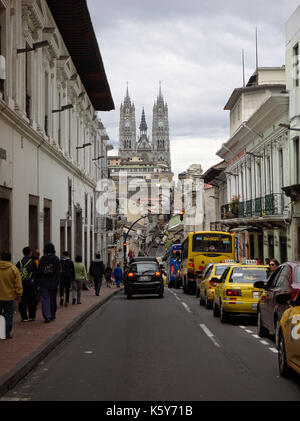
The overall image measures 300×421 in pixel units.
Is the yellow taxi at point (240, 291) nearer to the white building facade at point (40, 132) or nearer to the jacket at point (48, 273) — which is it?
the jacket at point (48, 273)

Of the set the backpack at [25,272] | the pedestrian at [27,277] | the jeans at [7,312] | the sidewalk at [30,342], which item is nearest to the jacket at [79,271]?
the sidewalk at [30,342]

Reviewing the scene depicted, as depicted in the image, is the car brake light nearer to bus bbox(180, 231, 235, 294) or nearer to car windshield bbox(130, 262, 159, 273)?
car windshield bbox(130, 262, 159, 273)

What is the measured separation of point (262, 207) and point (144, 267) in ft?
30.3

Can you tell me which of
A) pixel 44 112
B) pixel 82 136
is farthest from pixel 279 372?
pixel 82 136

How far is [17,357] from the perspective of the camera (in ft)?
33.7

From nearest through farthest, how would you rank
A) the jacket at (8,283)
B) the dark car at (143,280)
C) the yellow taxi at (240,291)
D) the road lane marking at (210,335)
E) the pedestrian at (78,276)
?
1. the jacket at (8,283)
2. the road lane marking at (210,335)
3. the yellow taxi at (240,291)
4. the pedestrian at (78,276)
5. the dark car at (143,280)

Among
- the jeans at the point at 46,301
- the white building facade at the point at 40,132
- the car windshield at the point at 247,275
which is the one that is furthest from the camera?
the white building facade at the point at 40,132

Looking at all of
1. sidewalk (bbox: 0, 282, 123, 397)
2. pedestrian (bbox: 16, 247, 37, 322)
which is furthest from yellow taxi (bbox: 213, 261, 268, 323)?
pedestrian (bbox: 16, 247, 37, 322)

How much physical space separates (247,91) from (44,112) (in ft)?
64.4

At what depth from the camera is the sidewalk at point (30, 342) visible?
8.98m

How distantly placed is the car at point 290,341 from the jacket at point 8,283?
5372 millimetres

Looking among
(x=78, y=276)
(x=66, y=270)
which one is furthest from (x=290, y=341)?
(x=78, y=276)

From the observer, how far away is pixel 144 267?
28094 millimetres
